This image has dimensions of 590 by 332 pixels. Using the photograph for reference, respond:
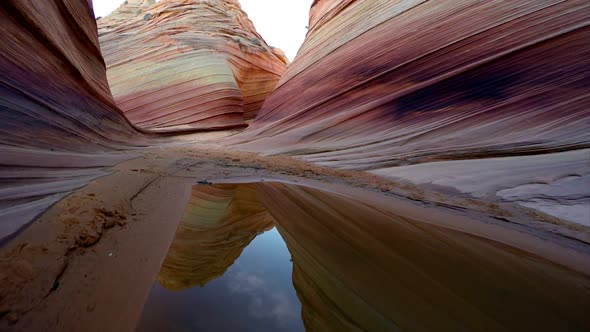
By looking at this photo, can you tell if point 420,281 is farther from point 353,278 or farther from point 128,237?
point 128,237

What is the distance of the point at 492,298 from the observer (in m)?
1.24

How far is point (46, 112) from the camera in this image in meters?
2.94

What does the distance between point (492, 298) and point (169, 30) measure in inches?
525

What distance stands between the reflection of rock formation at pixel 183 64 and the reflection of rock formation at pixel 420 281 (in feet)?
25.6

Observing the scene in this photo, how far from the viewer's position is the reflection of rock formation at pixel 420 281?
3.61 feet

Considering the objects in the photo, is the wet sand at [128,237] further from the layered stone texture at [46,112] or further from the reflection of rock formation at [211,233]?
the layered stone texture at [46,112]

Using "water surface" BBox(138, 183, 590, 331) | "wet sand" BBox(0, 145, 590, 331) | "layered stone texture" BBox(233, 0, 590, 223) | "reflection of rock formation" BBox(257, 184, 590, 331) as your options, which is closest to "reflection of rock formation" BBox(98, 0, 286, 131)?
"layered stone texture" BBox(233, 0, 590, 223)

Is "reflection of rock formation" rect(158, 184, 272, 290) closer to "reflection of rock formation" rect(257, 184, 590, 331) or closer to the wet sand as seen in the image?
the wet sand

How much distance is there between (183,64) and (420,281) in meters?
11.0

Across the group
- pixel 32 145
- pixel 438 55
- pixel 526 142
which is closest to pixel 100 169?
pixel 32 145

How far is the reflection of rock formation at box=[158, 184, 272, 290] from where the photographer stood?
135 cm

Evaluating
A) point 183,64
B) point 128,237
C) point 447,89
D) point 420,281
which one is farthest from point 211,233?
point 183,64

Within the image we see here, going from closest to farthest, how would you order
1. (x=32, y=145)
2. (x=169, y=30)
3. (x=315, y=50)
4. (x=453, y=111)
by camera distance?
(x=32, y=145)
(x=453, y=111)
(x=315, y=50)
(x=169, y=30)

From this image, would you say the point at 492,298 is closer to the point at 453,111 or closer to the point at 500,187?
the point at 500,187
